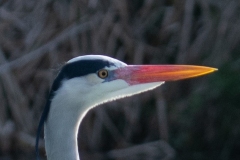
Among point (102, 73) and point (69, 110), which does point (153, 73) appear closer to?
point (102, 73)

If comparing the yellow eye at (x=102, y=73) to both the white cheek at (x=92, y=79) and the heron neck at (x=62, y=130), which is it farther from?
the heron neck at (x=62, y=130)

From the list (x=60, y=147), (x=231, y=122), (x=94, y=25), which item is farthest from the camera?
(x=94, y=25)

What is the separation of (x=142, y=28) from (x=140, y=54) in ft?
0.72

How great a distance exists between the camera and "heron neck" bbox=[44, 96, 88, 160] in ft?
10.9

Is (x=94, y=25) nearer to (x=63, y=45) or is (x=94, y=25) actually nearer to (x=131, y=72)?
(x=63, y=45)

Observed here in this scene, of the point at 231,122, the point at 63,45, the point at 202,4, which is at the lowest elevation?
the point at 231,122

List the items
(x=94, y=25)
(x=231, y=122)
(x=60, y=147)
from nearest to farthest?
(x=60, y=147) < (x=231, y=122) < (x=94, y=25)

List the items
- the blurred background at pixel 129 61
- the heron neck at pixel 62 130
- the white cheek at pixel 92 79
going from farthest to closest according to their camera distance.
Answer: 1. the blurred background at pixel 129 61
2. the white cheek at pixel 92 79
3. the heron neck at pixel 62 130

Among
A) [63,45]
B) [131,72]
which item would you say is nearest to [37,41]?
[63,45]

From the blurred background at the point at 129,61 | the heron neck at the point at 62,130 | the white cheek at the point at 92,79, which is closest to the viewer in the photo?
the heron neck at the point at 62,130

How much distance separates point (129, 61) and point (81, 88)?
3.00 metres

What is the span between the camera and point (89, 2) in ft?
20.8

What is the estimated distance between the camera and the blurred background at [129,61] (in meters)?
6.10

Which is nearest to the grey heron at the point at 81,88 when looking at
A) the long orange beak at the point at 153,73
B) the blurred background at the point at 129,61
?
the long orange beak at the point at 153,73
